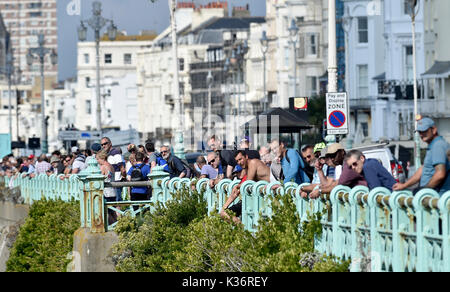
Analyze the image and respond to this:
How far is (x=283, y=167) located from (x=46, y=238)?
29.2ft

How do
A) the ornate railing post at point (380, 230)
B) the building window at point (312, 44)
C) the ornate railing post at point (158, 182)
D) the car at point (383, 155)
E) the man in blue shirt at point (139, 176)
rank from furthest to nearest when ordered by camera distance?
the building window at point (312, 44)
the car at point (383, 155)
the man in blue shirt at point (139, 176)
the ornate railing post at point (158, 182)
the ornate railing post at point (380, 230)

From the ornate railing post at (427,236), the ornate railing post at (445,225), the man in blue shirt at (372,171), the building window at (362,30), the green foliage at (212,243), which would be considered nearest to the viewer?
the ornate railing post at (445,225)

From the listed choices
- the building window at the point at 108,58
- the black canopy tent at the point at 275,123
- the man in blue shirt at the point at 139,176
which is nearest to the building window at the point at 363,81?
the black canopy tent at the point at 275,123

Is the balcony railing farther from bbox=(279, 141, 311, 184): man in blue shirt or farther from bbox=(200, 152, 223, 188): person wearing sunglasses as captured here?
bbox=(279, 141, 311, 184): man in blue shirt

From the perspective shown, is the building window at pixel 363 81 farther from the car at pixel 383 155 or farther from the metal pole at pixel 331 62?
the metal pole at pixel 331 62

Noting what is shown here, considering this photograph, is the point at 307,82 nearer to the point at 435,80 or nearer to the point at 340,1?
the point at 340,1

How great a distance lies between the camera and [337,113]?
76.6 feet

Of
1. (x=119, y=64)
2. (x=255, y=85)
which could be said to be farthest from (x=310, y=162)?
(x=119, y=64)

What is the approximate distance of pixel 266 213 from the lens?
1489 cm

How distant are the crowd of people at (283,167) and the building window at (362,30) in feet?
164

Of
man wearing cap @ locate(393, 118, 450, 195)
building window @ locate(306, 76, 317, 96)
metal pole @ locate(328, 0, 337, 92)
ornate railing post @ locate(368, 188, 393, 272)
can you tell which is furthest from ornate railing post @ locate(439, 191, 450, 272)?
building window @ locate(306, 76, 317, 96)

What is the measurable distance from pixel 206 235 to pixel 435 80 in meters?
48.6

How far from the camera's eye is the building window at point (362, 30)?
7647 cm

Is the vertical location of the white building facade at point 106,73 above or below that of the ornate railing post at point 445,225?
above
